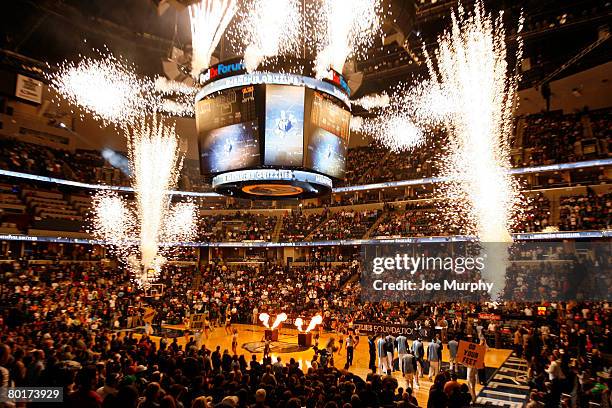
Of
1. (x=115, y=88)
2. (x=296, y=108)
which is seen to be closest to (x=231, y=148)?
(x=296, y=108)

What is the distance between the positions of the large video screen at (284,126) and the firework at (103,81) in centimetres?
1778

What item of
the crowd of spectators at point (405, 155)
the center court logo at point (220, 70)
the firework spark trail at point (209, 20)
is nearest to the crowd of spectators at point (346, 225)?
the crowd of spectators at point (405, 155)

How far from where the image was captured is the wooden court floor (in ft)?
45.3

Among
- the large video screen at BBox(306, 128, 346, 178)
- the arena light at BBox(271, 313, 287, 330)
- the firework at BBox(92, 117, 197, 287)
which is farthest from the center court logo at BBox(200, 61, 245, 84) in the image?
the firework at BBox(92, 117, 197, 287)

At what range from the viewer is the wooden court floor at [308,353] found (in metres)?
13.8

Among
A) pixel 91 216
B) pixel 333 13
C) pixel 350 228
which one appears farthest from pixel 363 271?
pixel 91 216

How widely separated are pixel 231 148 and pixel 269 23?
5574 millimetres

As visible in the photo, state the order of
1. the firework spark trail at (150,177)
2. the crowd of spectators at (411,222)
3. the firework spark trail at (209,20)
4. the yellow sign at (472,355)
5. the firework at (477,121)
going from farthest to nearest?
1. the firework spark trail at (150,177)
2. the crowd of spectators at (411,222)
3. the firework at (477,121)
4. the firework spark trail at (209,20)
5. the yellow sign at (472,355)

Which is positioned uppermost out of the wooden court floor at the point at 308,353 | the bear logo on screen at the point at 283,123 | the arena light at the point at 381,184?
the arena light at the point at 381,184

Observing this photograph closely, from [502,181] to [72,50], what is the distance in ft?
93.3

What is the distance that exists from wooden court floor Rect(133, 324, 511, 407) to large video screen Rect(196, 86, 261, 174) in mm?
8235

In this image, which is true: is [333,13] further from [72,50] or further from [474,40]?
[72,50]

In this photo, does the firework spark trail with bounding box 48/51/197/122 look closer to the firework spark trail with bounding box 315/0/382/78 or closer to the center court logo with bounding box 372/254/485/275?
the firework spark trail with bounding box 315/0/382/78

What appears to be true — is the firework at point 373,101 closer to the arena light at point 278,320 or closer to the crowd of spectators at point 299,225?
the crowd of spectators at point 299,225
